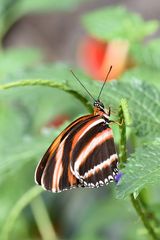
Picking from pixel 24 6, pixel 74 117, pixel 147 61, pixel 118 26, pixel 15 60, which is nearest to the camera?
pixel 147 61

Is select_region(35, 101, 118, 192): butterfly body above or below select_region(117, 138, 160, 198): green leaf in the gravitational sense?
above

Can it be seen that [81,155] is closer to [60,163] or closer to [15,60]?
[60,163]

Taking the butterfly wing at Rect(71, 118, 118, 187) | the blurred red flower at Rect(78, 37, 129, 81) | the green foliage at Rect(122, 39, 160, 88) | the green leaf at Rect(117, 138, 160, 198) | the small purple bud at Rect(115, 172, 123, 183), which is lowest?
the green leaf at Rect(117, 138, 160, 198)

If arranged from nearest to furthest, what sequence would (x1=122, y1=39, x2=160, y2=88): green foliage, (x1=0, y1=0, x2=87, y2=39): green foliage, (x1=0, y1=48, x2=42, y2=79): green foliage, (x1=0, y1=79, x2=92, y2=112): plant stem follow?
(x1=0, y1=79, x2=92, y2=112): plant stem < (x1=122, y1=39, x2=160, y2=88): green foliage < (x1=0, y1=48, x2=42, y2=79): green foliage < (x1=0, y1=0, x2=87, y2=39): green foliage

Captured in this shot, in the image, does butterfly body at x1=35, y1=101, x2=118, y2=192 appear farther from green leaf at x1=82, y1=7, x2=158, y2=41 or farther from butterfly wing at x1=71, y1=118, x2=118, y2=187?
green leaf at x1=82, y1=7, x2=158, y2=41

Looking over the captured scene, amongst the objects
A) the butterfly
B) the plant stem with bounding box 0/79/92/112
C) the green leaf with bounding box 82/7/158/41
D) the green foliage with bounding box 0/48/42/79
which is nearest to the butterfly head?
the butterfly

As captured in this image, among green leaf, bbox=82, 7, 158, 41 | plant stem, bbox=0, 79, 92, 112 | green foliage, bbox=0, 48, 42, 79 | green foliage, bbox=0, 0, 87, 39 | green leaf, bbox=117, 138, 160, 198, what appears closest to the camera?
green leaf, bbox=117, 138, 160, 198

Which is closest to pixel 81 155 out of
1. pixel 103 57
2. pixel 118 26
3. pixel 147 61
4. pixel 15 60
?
pixel 147 61

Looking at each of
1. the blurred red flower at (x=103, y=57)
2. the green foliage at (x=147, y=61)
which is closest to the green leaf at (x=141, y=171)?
the green foliage at (x=147, y=61)
